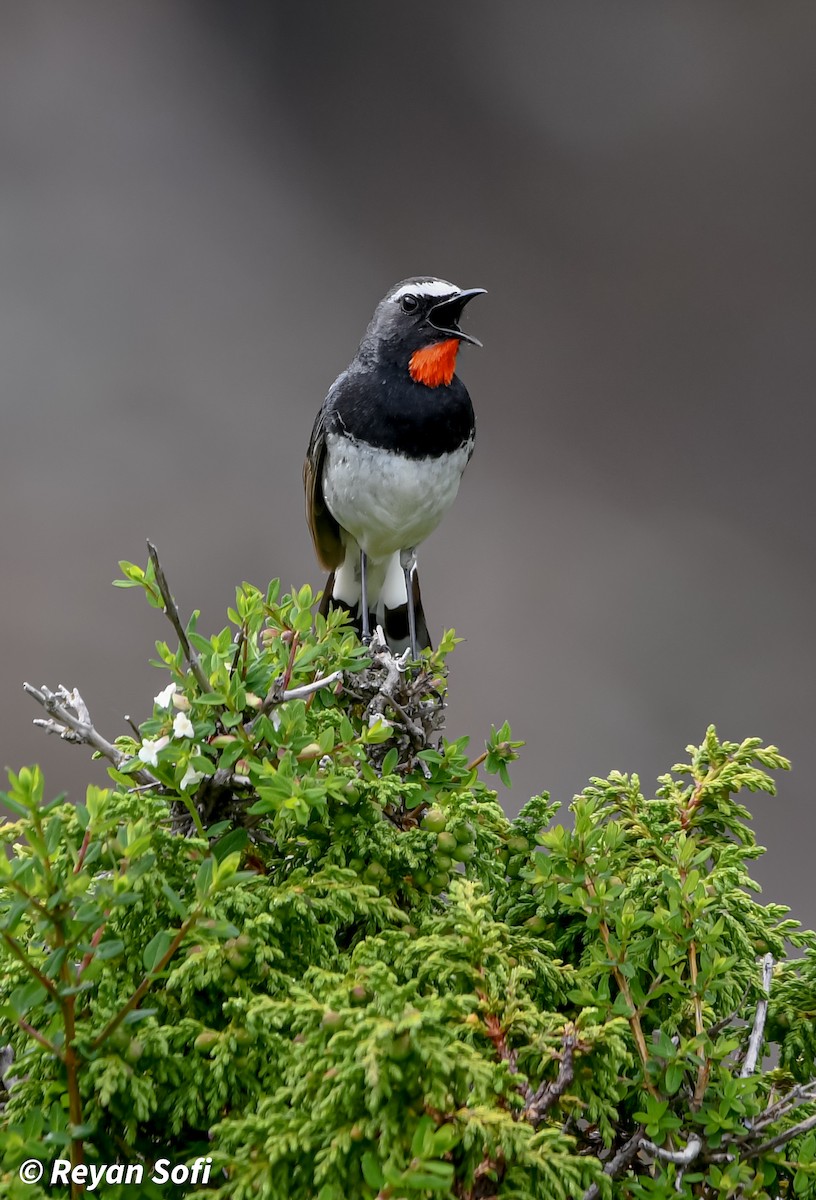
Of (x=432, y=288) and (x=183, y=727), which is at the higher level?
(x=432, y=288)

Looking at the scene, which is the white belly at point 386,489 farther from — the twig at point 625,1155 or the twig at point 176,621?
the twig at point 625,1155

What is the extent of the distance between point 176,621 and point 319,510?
120 centimetres

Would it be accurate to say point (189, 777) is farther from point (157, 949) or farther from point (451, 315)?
point (451, 315)

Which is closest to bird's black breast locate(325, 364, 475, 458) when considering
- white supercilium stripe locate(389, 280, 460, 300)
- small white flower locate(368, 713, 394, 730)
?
white supercilium stripe locate(389, 280, 460, 300)

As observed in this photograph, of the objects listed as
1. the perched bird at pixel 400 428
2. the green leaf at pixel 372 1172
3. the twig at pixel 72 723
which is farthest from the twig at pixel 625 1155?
the perched bird at pixel 400 428

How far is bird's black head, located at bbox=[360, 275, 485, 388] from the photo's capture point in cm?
160

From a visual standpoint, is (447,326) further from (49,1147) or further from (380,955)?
(49,1147)

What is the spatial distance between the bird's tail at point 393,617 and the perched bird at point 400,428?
0.03 meters

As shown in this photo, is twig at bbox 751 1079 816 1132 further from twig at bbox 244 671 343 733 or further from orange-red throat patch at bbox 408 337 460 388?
orange-red throat patch at bbox 408 337 460 388

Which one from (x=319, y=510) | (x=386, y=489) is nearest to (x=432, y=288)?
(x=386, y=489)

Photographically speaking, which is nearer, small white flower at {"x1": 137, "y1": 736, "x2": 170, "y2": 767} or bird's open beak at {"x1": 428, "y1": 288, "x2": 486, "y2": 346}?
small white flower at {"x1": 137, "y1": 736, "x2": 170, "y2": 767}

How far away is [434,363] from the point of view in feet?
5.32

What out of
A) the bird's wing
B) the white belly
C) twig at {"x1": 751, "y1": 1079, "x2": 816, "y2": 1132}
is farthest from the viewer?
the bird's wing

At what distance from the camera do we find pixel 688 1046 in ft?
2.21
